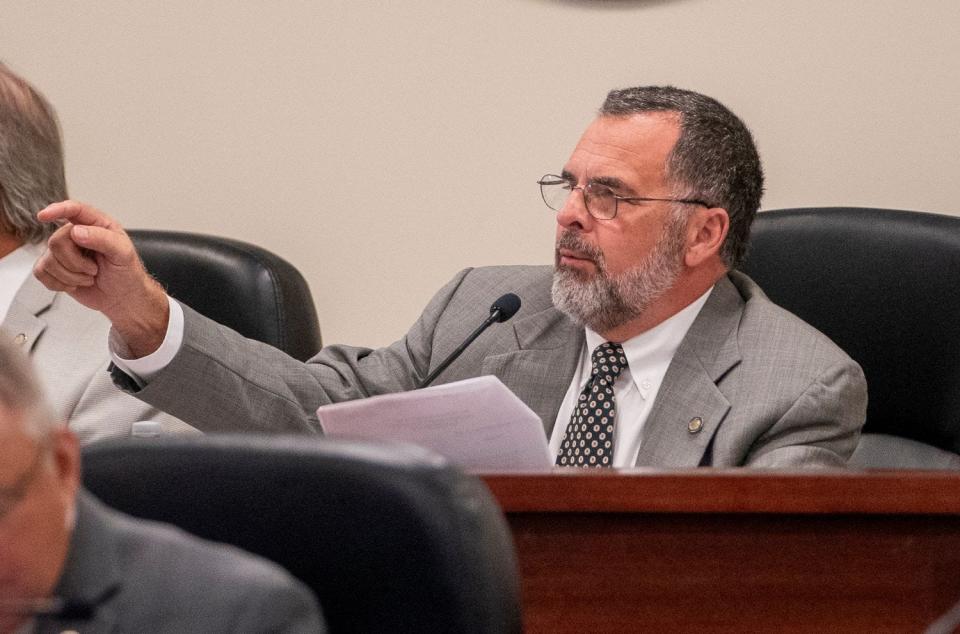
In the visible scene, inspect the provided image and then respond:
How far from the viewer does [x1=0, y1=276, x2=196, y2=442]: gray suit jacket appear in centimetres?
244

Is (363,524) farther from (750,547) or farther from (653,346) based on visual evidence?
(653,346)

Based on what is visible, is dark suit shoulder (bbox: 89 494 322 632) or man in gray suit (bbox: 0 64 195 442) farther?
man in gray suit (bbox: 0 64 195 442)

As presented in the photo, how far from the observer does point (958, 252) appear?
2402 mm

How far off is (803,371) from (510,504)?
823 millimetres

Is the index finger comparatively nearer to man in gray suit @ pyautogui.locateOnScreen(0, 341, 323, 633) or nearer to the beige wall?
the beige wall

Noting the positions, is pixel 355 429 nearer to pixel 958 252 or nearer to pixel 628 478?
pixel 628 478

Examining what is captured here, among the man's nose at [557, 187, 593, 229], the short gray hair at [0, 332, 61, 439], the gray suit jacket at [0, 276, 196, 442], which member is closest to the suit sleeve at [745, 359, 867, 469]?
the man's nose at [557, 187, 593, 229]

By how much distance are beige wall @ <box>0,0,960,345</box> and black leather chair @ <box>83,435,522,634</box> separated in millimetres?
2167

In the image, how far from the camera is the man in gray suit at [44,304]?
2447mm

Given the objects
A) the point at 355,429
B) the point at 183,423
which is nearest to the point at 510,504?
the point at 355,429

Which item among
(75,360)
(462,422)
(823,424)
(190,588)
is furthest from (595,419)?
(190,588)

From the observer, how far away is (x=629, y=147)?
8.53ft

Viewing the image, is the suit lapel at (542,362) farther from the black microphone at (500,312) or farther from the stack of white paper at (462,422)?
the stack of white paper at (462,422)

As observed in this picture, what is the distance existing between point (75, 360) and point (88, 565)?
170cm
